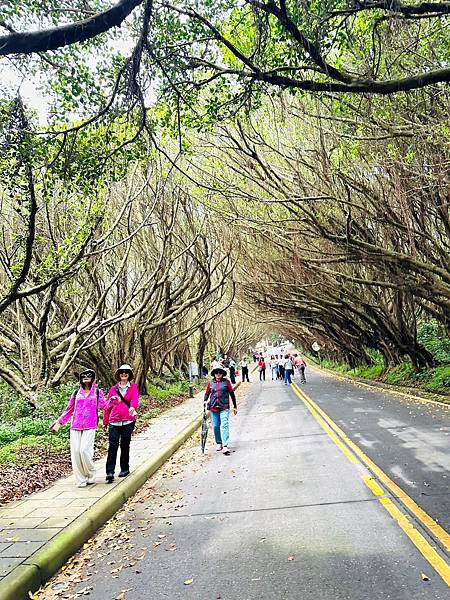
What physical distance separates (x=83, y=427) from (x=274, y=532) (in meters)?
3.41

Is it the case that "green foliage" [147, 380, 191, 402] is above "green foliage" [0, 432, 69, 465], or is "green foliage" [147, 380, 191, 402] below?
above

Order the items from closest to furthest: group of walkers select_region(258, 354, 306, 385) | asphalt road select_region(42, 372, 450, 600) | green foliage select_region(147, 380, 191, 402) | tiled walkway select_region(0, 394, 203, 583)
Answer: asphalt road select_region(42, 372, 450, 600)
tiled walkway select_region(0, 394, 203, 583)
green foliage select_region(147, 380, 191, 402)
group of walkers select_region(258, 354, 306, 385)

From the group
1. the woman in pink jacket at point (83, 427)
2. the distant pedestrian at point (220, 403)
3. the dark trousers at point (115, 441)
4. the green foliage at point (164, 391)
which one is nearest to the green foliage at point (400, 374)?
the green foliage at point (164, 391)

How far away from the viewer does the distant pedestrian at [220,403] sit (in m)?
11.3

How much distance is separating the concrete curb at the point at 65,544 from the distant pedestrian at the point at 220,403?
2305 millimetres

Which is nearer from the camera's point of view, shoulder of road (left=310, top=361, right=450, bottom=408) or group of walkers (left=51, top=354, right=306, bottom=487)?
group of walkers (left=51, top=354, right=306, bottom=487)

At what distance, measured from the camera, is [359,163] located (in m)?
15.7

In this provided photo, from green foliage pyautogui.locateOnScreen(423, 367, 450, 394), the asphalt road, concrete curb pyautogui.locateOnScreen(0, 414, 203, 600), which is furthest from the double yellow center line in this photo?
green foliage pyautogui.locateOnScreen(423, 367, 450, 394)

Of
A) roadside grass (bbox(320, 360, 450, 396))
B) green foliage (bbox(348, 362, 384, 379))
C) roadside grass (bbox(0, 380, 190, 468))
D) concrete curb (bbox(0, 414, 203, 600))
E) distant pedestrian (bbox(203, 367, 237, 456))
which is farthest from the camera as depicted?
green foliage (bbox(348, 362, 384, 379))

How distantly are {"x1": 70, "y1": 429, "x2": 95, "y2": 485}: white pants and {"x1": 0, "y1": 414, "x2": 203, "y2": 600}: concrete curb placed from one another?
0.53 metres

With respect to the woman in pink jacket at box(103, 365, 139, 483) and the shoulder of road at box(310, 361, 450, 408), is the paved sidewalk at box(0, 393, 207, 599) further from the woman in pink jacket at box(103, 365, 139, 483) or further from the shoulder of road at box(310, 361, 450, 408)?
the shoulder of road at box(310, 361, 450, 408)

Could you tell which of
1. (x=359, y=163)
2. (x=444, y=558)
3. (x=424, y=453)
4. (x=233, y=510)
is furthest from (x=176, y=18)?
(x=359, y=163)

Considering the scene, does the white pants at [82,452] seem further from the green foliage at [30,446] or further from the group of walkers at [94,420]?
the green foliage at [30,446]

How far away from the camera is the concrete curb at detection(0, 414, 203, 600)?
4.67 m
